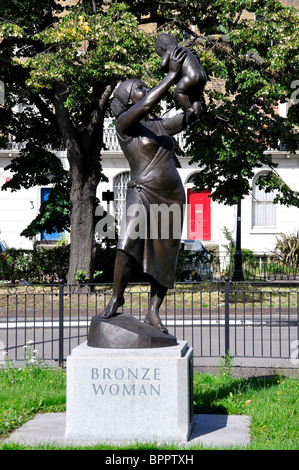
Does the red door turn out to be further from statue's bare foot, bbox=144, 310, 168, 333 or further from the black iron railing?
statue's bare foot, bbox=144, 310, 168, 333

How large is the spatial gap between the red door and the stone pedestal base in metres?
26.7

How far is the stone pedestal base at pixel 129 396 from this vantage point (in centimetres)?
605

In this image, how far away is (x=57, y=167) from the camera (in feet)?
71.8

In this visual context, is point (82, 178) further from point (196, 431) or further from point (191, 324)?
point (196, 431)

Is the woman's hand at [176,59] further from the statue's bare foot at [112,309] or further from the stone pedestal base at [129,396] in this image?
the stone pedestal base at [129,396]

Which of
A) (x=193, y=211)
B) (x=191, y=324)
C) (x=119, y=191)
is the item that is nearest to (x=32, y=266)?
(x=191, y=324)

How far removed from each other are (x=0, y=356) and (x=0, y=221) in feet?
72.6

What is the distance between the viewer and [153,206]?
6.37 meters

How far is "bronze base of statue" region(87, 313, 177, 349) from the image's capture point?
20.4ft

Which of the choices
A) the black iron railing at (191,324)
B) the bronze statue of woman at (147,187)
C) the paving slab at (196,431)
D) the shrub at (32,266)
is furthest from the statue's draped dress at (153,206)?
the shrub at (32,266)

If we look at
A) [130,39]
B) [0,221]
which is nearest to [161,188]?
[130,39]

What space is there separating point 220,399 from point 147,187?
9.31 feet

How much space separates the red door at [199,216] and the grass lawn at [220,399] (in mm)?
23796

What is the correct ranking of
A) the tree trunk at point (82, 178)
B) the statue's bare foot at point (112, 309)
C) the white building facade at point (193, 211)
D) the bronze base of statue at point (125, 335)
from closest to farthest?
the bronze base of statue at point (125, 335)
the statue's bare foot at point (112, 309)
the tree trunk at point (82, 178)
the white building facade at point (193, 211)
